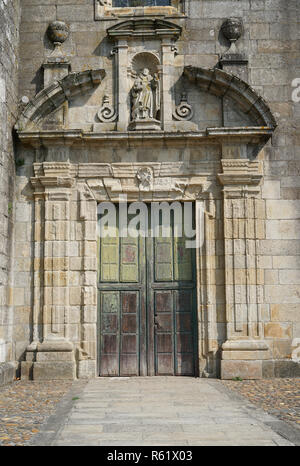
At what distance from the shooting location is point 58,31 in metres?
8.05

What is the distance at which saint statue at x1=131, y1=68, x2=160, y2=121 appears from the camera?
7.92 metres

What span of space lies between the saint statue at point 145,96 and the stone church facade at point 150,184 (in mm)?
20

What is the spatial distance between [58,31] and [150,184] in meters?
2.57

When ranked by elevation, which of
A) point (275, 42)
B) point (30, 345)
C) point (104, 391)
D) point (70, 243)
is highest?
point (275, 42)

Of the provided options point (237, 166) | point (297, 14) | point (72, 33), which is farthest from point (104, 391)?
point (297, 14)

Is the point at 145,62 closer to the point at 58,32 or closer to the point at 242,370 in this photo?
the point at 58,32

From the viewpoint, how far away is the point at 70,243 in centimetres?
774

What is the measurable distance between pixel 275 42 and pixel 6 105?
12.8 ft

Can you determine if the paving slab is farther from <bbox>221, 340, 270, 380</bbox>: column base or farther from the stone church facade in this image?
the stone church facade

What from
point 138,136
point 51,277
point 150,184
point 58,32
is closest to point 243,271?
point 150,184

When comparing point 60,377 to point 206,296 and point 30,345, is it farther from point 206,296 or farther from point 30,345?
point 206,296

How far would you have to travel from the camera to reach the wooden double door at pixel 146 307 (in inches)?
303

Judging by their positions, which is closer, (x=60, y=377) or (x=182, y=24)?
(x=60, y=377)

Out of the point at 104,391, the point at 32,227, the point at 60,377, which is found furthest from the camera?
the point at 32,227
